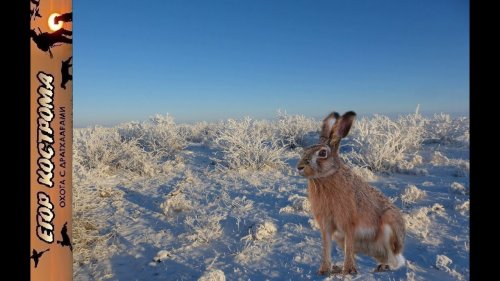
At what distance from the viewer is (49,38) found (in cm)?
164

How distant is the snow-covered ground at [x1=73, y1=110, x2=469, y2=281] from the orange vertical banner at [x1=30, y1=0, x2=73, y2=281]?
955 mm

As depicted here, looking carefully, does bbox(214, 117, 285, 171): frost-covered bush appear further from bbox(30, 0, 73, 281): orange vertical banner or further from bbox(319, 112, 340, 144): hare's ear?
bbox(319, 112, 340, 144): hare's ear

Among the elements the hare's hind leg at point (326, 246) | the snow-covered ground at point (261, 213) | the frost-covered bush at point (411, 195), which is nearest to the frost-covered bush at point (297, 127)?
the snow-covered ground at point (261, 213)

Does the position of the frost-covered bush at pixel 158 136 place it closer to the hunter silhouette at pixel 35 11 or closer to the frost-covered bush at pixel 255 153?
the frost-covered bush at pixel 255 153

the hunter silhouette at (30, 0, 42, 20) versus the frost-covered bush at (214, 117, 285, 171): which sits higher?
the hunter silhouette at (30, 0, 42, 20)

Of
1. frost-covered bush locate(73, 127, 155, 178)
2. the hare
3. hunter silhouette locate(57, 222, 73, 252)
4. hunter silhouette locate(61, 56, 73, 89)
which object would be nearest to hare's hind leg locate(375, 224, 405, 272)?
the hare

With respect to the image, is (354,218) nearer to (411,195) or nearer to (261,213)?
(411,195)

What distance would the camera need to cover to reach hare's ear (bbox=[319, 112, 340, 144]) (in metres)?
1.05

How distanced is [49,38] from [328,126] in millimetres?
1474

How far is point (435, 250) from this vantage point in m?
1.96

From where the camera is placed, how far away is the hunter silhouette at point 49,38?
1622 millimetres
